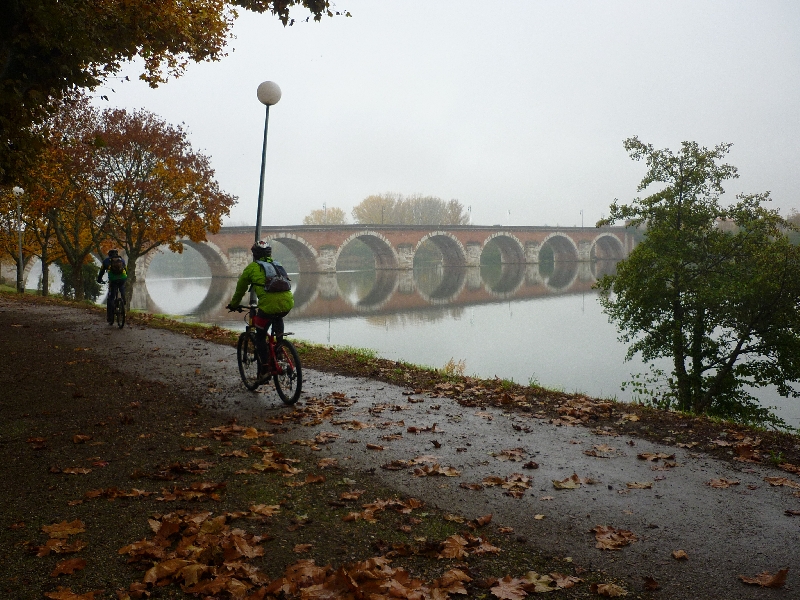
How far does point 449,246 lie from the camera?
257ft

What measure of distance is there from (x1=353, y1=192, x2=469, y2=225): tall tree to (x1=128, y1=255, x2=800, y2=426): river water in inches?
2286

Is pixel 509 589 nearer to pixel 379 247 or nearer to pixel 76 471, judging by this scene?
pixel 76 471

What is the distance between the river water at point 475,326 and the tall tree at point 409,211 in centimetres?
5807

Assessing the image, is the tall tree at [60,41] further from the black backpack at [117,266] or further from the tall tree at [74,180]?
the tall tree at [74,180]

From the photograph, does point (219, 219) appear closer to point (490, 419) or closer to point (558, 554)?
point (490, 419)

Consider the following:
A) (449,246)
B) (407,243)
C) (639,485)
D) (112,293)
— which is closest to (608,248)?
(449,246)

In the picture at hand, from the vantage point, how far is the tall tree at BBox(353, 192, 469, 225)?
4306 inches

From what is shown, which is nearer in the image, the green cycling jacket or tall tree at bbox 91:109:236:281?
the green cycling jacket

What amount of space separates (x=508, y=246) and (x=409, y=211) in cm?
3012

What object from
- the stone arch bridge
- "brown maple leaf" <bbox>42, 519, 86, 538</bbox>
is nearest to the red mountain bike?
"brown maple leaf" <bbox>42, 519, 86, 538</bbox>

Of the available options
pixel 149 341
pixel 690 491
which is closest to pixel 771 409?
pixel 690 491

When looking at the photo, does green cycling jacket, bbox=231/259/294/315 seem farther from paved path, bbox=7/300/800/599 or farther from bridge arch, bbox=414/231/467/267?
bridge arch, bbox=414/231/467/267

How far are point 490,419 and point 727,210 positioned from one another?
45.6 feet

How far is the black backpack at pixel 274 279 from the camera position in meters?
6.80
